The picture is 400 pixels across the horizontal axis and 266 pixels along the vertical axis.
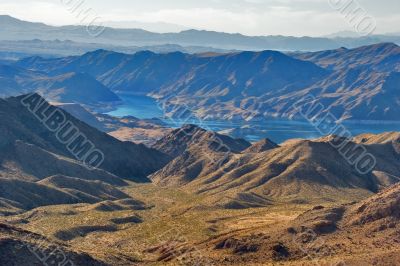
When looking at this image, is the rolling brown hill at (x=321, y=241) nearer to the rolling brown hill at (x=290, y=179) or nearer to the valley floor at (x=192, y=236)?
the valley floor at (x=192, y=236)

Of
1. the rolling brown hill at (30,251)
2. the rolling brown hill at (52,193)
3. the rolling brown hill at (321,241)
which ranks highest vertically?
the rolling brown hill at (321,241)

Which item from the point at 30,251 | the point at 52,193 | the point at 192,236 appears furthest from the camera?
the point at 52,193

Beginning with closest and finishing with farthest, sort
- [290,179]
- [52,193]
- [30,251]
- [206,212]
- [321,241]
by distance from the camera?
[30,251], [321,241], [206,212], [52,193], [290,179]

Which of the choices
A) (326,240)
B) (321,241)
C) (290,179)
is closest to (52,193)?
(290,179)

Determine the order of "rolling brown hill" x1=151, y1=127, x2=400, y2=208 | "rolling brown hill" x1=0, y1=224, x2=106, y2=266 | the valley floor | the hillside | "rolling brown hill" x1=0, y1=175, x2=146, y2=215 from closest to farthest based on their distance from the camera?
"rolling brown hill" x1=0, y1=224, x2=106, y2=266, the hillside, the valley floor, "rolling brown hill" x1=0, y1=175, x2=146, y2=215, "rolling brown hill" x1=151, y1=127, x2=400, y2=208

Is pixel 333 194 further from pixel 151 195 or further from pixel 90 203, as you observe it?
pixel 90 203

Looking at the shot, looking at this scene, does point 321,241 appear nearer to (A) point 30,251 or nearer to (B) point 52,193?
(A) point 30,251

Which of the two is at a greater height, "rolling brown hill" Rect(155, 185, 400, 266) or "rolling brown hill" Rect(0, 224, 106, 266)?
"rolling brown hill" Rect(155, 185, 400, 266)

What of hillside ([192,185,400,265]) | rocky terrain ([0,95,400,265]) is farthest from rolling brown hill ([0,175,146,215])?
hillside ([192,185,400,265])

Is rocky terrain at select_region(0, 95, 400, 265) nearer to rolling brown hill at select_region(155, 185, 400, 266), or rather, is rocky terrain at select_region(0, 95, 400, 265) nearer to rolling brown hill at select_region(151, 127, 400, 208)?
rolling brown hill at select_region(155, 185, 400, 266)

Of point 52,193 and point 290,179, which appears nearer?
point 52,193

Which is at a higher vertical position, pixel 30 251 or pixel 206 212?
pixel 30 251

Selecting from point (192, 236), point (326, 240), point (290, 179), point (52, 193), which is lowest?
point (52, 193)

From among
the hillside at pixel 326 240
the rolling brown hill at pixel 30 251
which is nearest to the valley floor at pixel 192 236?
the hillside at pixel 326 240
